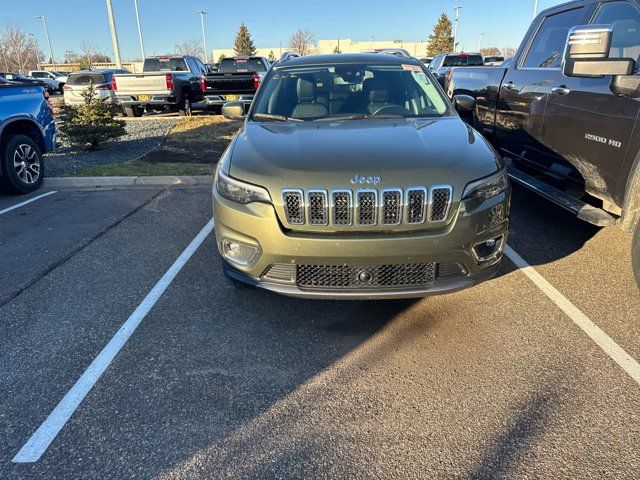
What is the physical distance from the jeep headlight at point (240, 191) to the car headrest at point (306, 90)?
1.55 metres

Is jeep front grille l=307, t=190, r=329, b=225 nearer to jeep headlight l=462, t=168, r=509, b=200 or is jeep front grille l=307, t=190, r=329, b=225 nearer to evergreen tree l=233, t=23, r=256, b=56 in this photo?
jeep headlight l=462, t=168, r=509, b=200

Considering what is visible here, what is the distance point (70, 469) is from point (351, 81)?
3.73 metres

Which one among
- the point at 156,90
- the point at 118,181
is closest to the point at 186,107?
the point at 156,90

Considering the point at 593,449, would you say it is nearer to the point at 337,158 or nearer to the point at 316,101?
the point at 337,158

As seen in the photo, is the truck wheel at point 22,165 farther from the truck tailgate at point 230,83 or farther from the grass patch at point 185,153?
the truck tailgate at point 230,83

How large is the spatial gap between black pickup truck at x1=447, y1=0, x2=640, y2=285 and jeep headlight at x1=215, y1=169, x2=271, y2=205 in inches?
95.3

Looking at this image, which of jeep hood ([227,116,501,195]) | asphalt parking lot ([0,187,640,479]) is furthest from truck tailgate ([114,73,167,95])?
jeep hood ([227,116,501,195])

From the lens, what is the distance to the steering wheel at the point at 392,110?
4230 millimetres

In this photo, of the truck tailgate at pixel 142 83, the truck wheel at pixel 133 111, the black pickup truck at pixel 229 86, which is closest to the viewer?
the black pickup truck at pixel 229 86

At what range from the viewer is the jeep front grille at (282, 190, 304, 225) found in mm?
2904

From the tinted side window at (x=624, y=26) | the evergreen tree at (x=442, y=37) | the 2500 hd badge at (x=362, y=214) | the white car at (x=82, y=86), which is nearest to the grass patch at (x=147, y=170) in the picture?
the 2500 hd badge at (x=362, y=214)

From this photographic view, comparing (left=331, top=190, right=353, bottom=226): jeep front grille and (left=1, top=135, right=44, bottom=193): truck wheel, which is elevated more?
(left=331, top=190, right=353, bottom=226): jeep front grille

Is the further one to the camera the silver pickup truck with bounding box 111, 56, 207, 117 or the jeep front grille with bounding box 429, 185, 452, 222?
the silver pickup truck with bounding box 111, 56, 207, 117

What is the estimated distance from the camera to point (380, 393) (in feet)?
8.84
